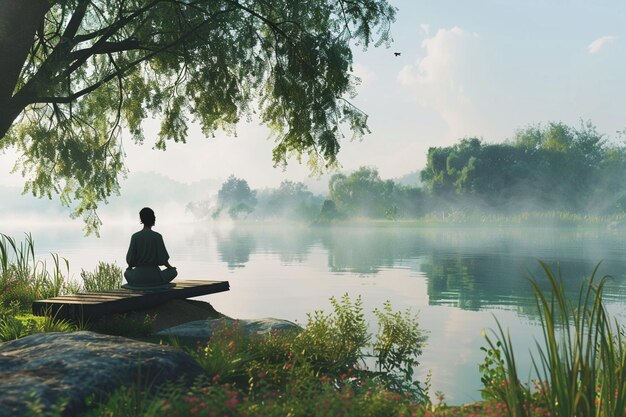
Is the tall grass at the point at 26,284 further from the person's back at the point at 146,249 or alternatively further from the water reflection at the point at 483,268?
the water reflection at the point at 483,268

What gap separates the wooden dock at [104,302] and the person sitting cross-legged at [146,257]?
0.23 meters

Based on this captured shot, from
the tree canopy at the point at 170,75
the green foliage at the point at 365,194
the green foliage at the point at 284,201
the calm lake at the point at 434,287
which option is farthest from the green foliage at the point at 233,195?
the tree canopy at the point at 170,75

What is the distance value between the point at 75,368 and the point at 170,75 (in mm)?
12076

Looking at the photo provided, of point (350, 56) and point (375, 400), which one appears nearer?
point (375, 400)

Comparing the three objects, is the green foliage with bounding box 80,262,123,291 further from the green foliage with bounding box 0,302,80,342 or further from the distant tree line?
the distant tree line

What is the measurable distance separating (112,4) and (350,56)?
244 inches

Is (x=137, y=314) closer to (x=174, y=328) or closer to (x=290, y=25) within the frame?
(x=174, y=328)

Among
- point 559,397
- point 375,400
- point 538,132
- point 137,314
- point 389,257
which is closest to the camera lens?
point 559,397

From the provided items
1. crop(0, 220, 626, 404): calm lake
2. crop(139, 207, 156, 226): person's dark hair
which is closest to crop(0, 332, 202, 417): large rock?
crop(0, 220, 626, 404): calm lake

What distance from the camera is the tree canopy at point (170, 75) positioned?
12.5 metres

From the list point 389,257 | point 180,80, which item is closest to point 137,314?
point 180,80

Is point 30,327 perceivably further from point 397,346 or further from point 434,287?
point 434,287

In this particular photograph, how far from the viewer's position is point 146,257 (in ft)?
38.1

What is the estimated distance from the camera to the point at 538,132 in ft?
328
